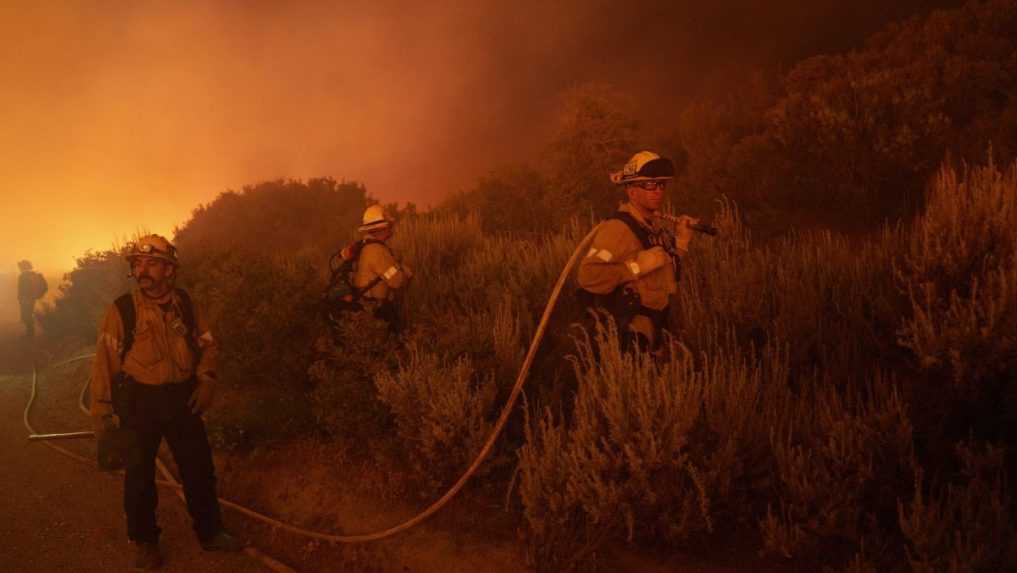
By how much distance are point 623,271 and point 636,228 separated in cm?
34

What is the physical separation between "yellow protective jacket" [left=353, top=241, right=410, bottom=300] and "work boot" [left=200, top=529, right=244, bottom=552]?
262cm

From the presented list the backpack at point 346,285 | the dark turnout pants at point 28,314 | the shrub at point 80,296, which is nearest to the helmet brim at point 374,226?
the backpack at point 346,285

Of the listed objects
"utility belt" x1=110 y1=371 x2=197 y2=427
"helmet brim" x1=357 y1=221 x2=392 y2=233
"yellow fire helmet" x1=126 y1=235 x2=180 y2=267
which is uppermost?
"helmet brim" x1=357 y1=221 x2=392 y2=233

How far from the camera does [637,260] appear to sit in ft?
14.3

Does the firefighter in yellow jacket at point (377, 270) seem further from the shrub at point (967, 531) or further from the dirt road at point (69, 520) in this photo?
the shrub at point (967, 531)

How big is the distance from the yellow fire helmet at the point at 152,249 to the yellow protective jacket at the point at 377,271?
2015 mm

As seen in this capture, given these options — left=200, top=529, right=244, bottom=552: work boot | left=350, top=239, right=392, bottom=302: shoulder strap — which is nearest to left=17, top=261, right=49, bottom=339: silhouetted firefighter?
left=350, top=239, right=392, bottom=302: shoulder strap

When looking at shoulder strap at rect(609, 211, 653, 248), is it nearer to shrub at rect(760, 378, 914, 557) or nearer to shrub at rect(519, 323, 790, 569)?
shrub at rect(519, 323, 790, 569)

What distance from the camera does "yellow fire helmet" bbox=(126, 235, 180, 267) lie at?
4398mm

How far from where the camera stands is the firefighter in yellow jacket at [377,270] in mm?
6297

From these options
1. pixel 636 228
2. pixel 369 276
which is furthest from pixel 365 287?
pixel 636 228

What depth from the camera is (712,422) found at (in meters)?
3.54

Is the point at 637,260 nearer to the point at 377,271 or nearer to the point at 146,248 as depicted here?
the point at 377,271

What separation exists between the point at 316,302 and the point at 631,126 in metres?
10.3
